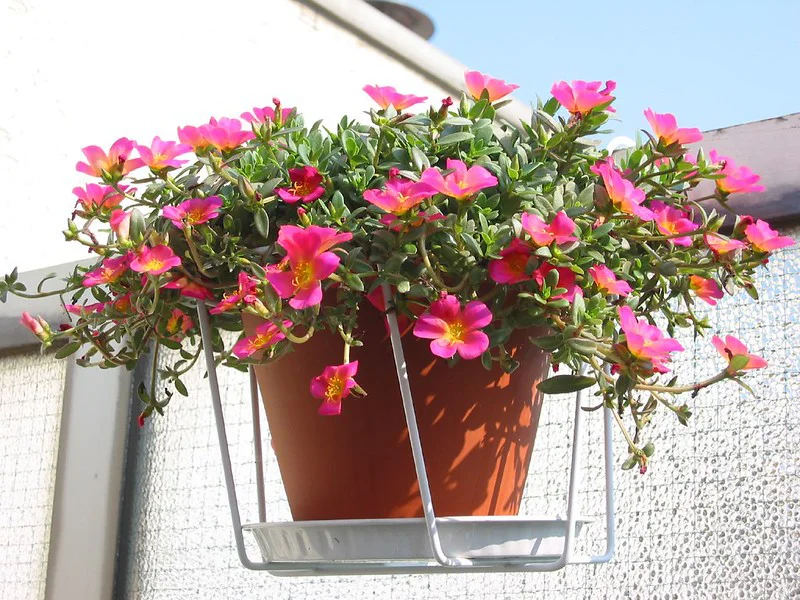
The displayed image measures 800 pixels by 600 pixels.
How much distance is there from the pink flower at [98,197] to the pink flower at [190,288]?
84 mm

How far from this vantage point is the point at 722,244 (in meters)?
0.54

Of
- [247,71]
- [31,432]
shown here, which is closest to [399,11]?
[247,71]

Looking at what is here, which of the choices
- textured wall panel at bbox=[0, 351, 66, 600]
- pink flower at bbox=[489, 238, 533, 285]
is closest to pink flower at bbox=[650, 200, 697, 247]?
pink flower at bbox=[489, 238, 533, 285]

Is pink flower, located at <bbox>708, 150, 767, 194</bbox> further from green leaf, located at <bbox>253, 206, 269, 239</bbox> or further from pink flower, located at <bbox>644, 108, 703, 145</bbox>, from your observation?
green leaf, located at <bbox>253, 206, 269, 239</bbox>

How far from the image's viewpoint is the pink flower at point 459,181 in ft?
1.58

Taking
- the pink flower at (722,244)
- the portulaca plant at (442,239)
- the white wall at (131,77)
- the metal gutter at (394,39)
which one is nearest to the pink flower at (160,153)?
the portulaca plant at (442,239)

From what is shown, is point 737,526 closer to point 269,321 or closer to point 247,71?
point 269,321

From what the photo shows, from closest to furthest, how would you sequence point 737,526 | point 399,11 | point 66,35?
1. point 737,526
2. point 66,35
3. point 399,11

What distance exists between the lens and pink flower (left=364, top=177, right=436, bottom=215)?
1.59ft

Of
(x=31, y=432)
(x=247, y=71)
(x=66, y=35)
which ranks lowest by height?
(x=31, y=432)

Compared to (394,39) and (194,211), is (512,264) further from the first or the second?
(394,39)

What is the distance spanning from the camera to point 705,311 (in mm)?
743

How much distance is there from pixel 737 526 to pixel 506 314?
0.28m

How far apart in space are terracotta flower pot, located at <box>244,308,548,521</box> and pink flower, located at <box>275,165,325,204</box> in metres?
0.08
